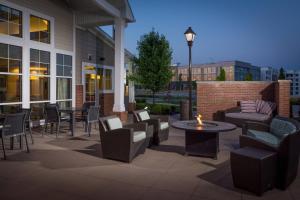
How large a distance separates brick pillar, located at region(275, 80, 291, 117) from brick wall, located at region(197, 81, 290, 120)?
0.45 meters

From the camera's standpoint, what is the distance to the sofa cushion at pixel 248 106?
33.3 ft

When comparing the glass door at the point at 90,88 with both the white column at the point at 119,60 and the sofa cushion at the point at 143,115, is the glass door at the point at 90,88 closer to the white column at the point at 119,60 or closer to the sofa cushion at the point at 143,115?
the white column at the point at 119,60

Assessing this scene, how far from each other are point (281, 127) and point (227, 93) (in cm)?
583

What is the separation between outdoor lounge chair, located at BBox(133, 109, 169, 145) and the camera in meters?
6.90

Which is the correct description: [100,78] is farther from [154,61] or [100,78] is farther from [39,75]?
[39,75]

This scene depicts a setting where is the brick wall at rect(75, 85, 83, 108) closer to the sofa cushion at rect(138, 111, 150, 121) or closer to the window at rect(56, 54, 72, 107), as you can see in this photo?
the window at rect(56, 54, 72, 107)

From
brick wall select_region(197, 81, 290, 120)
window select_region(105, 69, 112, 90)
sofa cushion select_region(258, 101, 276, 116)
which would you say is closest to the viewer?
sofa cushion select_region(258, 101, 276, 116)

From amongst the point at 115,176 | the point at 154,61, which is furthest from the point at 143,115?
the point at 154,61

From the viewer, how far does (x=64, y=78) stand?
10758mm

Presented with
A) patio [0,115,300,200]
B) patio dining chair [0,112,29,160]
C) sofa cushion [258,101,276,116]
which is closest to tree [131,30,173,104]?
sofa cushion [258,101,276,116]

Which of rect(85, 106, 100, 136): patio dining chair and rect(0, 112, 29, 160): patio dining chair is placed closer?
rect(0, 112, 29, 160): patio dining chair

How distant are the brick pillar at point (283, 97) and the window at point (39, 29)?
8.58m

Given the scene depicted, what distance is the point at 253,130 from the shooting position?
20.1 ft

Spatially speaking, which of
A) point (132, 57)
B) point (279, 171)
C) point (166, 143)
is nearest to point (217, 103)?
point (166, 143)
